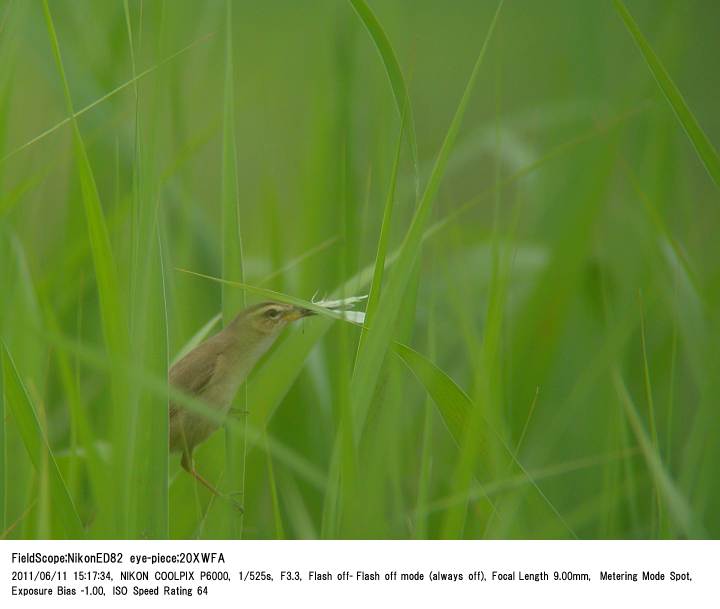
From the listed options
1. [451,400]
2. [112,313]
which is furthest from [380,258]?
[112,313]

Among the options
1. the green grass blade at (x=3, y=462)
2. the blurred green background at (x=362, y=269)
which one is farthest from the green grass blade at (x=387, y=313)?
the green grass blade at (x=3, y=462)

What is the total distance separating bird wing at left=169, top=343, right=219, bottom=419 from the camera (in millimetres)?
1033

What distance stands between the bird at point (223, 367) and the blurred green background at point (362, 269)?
0.02 meters

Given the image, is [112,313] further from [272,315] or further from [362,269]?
[362,269]

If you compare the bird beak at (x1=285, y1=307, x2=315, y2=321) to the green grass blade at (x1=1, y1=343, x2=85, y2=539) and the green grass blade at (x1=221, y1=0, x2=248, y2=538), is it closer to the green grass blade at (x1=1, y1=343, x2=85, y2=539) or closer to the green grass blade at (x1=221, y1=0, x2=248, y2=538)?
the green grass blade at (x1=221, y1=0, x2=248, y2=538)

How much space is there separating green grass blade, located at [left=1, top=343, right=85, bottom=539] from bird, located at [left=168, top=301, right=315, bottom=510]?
16cm

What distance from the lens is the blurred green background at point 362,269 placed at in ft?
2.81

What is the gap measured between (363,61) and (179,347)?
643 mm

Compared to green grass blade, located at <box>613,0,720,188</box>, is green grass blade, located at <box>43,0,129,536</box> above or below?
below

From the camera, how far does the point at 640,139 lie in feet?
5.01

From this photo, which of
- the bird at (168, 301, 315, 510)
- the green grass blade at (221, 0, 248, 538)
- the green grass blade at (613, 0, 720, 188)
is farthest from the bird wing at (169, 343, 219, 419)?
the green grass blade at (613, 0, 720, 188)

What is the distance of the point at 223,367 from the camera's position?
3.37ft

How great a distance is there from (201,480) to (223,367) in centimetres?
14
